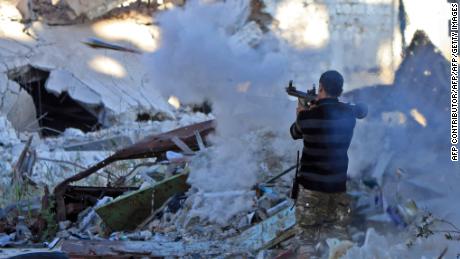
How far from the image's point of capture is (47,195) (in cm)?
662

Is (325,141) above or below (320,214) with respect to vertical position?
above

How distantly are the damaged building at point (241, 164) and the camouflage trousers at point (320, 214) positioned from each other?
0.03 m

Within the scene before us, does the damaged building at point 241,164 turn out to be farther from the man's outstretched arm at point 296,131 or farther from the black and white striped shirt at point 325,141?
the man's outstretched arm at point 296,131

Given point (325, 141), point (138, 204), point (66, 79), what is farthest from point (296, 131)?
point (66, 79)

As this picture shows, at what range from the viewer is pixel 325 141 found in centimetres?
460

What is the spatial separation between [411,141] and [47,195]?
3.70 m

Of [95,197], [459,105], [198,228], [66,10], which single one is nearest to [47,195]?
[95,197]

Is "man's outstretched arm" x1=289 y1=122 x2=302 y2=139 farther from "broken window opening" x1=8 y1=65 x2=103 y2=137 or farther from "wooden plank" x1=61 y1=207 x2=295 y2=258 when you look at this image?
"broken window opening" x1=8 y1=65 x2=103 y2=137

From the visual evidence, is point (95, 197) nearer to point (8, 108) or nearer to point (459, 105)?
point (459, 105)

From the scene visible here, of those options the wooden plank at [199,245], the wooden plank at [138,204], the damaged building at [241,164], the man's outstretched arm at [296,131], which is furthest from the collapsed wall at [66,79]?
the man's outstretched arm at [296,131]

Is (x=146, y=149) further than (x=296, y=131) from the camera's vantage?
Yes

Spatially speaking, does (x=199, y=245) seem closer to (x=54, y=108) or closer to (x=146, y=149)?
(x=146, y=149)

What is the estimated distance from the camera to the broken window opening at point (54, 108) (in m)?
12.3

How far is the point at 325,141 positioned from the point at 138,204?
2256mm
